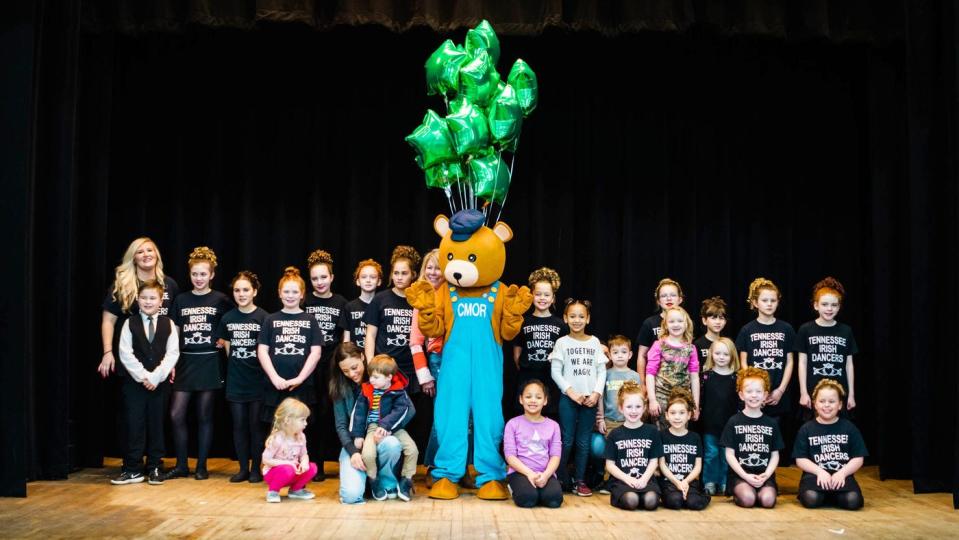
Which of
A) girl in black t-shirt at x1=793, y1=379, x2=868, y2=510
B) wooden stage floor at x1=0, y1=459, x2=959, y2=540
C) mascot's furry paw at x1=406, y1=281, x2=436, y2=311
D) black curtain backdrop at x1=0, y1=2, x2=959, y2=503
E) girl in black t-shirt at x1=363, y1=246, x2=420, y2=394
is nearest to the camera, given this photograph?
wooden stage floor at x1=0, y1=459, x2=959, y2=540

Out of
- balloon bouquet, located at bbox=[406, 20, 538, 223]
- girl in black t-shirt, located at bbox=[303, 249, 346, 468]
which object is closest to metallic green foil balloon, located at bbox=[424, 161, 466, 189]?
balloon bouquet, located at bbox=[406, 20, 538, 223]

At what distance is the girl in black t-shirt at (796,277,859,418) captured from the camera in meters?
5.84

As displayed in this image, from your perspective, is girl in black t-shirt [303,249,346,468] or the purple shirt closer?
the purple shirt

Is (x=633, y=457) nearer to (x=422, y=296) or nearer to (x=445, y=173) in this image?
(x=422, y=296)

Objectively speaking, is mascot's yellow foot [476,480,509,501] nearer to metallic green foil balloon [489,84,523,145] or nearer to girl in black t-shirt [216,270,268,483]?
girl in black t-shirt [216,270,268,483]

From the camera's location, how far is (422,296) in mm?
5414

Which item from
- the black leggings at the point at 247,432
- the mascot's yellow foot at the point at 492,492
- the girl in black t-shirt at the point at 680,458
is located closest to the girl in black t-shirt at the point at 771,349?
the girl in black t-shirt at the point at 680,458

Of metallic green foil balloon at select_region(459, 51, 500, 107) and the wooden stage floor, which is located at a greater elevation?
metallic green foil balloon at select_region(459, 51, 500, 107)

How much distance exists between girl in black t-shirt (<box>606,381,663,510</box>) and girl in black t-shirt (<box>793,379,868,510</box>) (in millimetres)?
826

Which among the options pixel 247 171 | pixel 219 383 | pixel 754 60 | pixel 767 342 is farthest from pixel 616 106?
pixel 219 383

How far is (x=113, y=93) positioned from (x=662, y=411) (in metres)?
4.40

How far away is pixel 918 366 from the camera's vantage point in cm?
569

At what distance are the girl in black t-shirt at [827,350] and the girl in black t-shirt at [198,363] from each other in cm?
359

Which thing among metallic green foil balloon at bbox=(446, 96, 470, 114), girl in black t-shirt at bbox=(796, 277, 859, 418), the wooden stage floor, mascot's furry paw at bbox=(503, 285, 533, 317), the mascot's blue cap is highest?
metallic green foil balloon at bbox=(446, 96, 470, 114)
